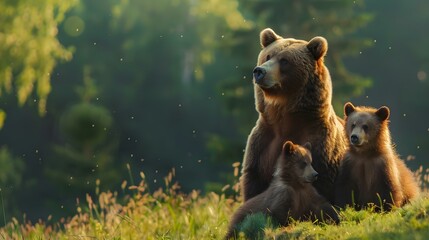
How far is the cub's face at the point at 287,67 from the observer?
725 centimetres

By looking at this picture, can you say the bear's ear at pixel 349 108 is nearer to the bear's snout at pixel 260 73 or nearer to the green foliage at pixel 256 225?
the bear's snout at pixel 260 73

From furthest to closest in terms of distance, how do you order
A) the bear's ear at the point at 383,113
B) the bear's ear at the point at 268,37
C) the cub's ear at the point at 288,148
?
the bear's ear at the point at 268,37, the bear's ear at the point at 383,113, the cub's ear at the point at 288,148

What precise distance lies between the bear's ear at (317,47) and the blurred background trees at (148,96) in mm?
20752

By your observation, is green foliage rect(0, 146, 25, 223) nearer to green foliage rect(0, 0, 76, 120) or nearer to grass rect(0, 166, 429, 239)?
green foliage rect(0, 0, 76, 120)

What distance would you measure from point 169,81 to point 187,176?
20.6 ft

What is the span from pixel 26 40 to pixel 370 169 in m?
17.9

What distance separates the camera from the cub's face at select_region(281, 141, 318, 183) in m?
6.82

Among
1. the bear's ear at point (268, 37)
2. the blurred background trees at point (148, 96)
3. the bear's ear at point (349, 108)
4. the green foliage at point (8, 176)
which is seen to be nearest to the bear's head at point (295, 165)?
the bear's ear at point (349, 108)

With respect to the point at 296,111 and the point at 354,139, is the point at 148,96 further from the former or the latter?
the point at 354,139

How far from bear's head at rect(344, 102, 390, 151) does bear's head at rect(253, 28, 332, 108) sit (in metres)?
0.30

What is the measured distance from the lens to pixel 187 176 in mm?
42000

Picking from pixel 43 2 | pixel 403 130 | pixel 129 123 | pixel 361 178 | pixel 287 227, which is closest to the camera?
pixel 287 227

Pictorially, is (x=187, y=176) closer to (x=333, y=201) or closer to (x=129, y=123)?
(x=129, y=123)

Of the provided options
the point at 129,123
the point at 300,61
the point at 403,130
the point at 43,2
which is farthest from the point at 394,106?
the point at 300,61
